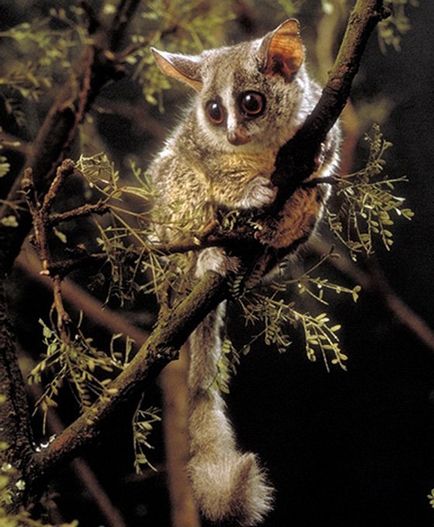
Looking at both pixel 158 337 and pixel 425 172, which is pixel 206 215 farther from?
pixel 425 172

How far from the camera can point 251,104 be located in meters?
2.25

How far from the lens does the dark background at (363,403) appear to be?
3314mm

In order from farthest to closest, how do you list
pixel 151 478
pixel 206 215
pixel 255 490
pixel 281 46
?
pixel 151 478, pixel 281 46, pixel 206 215, pixel 255 490

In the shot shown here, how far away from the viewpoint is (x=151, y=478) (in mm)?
3713

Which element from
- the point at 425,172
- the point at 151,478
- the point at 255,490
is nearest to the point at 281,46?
the point at 255,490

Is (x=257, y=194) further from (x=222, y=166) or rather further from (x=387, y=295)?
(x=387, y=295)

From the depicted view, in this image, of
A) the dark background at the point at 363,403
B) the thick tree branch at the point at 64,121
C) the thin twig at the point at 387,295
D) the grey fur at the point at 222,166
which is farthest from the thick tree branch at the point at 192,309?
the dark background at the point at 363,403

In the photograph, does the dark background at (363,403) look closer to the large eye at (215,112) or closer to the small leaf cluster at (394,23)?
the small leaf cluster at (394,23)

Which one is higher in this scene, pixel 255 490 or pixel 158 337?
pixel 158 337

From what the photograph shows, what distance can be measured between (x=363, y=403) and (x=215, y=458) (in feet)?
4.70

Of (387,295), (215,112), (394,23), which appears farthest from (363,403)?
(215,112)

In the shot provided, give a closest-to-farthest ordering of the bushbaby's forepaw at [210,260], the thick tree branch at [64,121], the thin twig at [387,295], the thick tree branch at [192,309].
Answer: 1. the thick tree branch at [192,309]
2. the thick tree branch at [64,121]
3. the bushbaby's forepaw at [210,260]
4. the thin twig at [387,295]

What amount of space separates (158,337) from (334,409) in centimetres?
183

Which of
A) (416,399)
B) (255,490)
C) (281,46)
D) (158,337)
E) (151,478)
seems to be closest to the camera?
(158,337)
